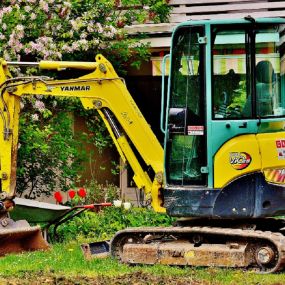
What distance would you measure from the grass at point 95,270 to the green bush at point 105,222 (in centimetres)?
188

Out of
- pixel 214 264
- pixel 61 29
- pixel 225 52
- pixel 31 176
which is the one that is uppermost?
pixel 61 29

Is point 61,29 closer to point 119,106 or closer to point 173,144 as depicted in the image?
point 119,106

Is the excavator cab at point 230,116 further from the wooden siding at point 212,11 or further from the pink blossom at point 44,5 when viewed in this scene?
the wooden siding at point 212,11

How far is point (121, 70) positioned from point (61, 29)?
2.23 m

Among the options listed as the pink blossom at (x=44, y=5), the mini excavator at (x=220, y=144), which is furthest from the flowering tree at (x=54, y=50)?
the mini excavator at (x=220, y=144)

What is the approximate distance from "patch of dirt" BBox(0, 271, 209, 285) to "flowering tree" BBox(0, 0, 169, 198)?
5.71 meters

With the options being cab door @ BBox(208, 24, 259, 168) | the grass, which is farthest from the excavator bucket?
cab door @ BBox(208, 24, 259, 168)

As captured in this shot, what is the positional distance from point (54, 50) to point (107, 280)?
705 centimetres

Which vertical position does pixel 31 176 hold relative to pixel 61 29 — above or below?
below

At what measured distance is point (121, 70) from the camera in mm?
20766

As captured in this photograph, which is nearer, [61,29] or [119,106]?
[119,106]

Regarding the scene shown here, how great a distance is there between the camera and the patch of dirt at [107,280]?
1184 centimetres

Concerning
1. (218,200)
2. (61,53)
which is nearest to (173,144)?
(218,200)

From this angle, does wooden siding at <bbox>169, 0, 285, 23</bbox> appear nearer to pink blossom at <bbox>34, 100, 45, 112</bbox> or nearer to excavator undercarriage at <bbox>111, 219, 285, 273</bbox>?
pink blossom at <bbox>34, 100, 45, 112</bbox>
